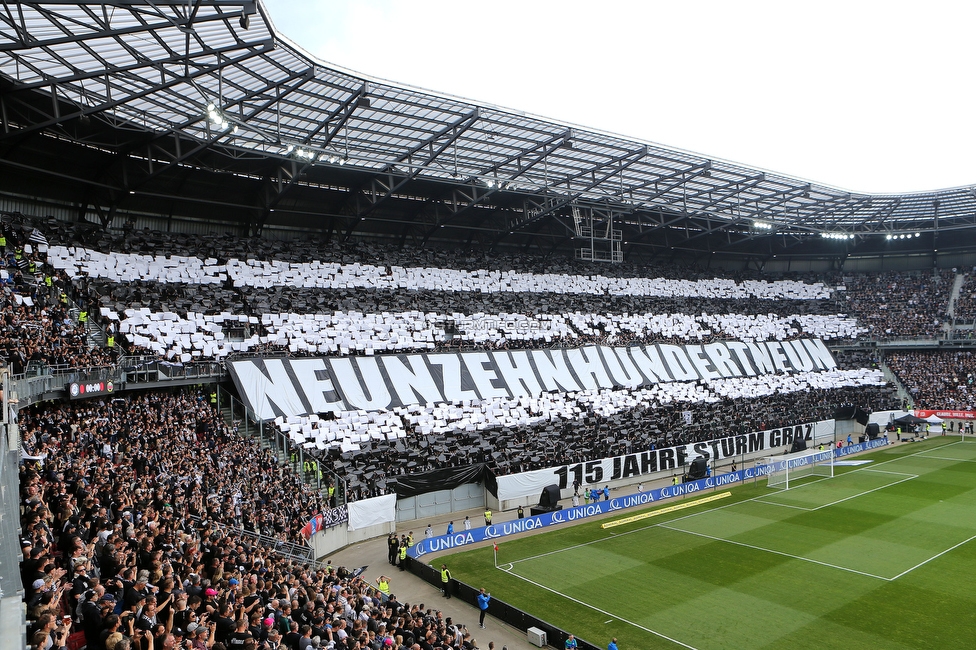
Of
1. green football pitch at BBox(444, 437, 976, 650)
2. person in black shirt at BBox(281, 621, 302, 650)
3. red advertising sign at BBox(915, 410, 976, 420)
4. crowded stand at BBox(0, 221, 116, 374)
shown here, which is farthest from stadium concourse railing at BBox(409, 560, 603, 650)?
red advertising sign at BBox(915, 410, 976, 420)

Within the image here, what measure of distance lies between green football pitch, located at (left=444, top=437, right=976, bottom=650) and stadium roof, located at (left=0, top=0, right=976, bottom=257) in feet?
67.6

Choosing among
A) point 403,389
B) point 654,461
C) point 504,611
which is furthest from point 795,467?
point 504,611

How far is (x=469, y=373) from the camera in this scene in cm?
4384

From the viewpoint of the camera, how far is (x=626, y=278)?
63219mm

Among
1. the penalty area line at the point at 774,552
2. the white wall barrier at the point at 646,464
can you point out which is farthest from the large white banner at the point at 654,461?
the penalty area line at the point at 774,552

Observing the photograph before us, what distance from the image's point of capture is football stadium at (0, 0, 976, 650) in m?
18.1

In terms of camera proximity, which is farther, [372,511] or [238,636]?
[372,511]

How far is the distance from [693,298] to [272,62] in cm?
4757

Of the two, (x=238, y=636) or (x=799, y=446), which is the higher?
(x=238, y=636)

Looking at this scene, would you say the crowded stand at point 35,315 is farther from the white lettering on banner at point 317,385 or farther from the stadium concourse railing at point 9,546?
the white lettering on banner at point 317,385

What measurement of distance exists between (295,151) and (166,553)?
24.8 m

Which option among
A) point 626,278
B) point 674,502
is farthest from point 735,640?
point 626,278

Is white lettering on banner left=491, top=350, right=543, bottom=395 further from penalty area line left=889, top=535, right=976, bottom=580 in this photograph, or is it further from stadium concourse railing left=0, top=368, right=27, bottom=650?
stadium concourse railing left=0, top=368, right=27, bottom=650

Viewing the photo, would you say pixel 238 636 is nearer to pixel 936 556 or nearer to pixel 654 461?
pixel 936 556
